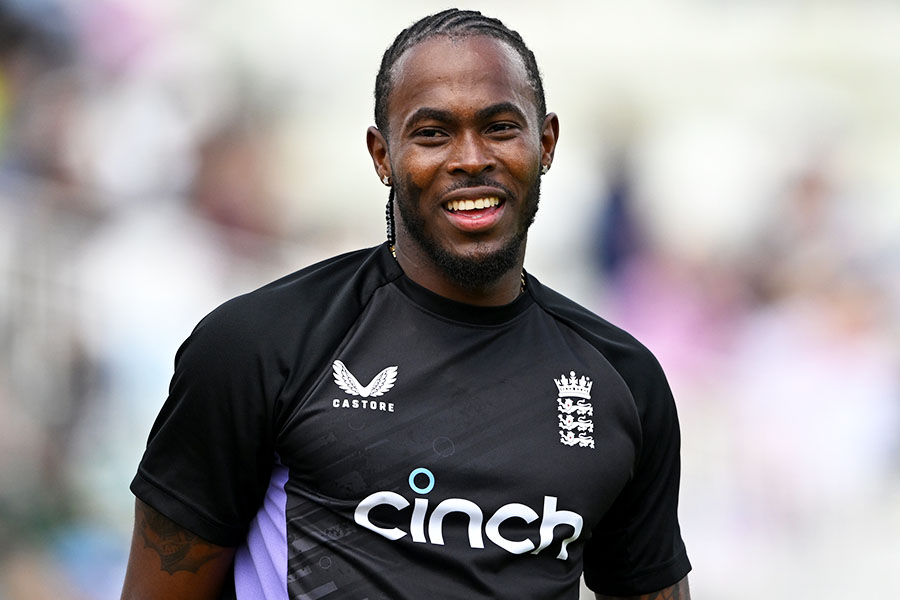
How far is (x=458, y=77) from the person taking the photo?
2.48m

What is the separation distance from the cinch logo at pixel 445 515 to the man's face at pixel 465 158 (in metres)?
0.45

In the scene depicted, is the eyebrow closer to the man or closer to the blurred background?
the man

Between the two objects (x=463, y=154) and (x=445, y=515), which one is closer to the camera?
(x=445, y=515)

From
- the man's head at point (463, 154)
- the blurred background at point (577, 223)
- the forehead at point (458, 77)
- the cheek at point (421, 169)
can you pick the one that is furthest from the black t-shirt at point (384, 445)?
the blurred background at point (577, 223)

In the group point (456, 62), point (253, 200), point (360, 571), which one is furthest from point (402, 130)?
point (253, 200)

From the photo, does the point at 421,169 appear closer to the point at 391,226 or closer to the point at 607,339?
the point at 391,226

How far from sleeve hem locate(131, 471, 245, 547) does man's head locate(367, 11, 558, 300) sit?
0.64 metres

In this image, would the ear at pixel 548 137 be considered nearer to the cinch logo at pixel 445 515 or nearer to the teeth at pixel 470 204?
the teeth at pixel 470 204

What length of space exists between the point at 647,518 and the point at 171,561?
3.26ft

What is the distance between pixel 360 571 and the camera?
90.1 inches

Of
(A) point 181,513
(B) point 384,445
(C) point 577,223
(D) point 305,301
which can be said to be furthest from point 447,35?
(C) point 577,223

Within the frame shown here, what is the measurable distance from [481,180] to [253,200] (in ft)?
11.1

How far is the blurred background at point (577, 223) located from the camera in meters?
5.41

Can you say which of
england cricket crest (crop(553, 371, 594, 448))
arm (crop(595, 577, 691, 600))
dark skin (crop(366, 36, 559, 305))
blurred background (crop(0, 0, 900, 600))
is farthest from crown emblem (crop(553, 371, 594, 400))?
blurred background (crop(0, 0, 900, 600))
